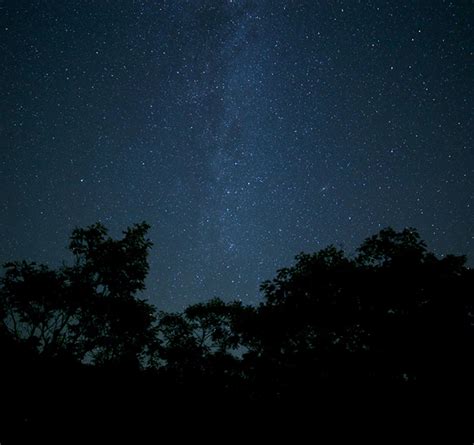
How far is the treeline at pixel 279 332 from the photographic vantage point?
38.1 ft

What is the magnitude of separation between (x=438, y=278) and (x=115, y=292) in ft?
44.5

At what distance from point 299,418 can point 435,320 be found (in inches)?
223

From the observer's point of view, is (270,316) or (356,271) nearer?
(356,271)

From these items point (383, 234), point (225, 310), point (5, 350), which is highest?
point (225, 310)

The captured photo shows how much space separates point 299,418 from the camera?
A: 11.4 metres

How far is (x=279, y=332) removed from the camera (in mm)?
15055

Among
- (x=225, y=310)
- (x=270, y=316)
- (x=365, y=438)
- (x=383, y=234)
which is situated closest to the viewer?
(x=365, y=438)

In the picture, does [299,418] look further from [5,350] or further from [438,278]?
[5,350]

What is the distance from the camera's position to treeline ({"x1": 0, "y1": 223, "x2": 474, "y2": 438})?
11.6 meters

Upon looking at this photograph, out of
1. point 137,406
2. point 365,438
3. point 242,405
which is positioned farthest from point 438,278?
point 137,406

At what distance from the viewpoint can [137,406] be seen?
12781 mm

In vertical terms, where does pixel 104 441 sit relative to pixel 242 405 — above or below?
below

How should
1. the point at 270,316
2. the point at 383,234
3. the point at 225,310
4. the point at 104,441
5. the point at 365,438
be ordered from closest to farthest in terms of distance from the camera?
the point at 365,438 < the point at 104,441 < the point at 383,234 < the point at 270,316 < the point at 225,310

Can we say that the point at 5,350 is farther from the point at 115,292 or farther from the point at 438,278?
the point at 438,278
